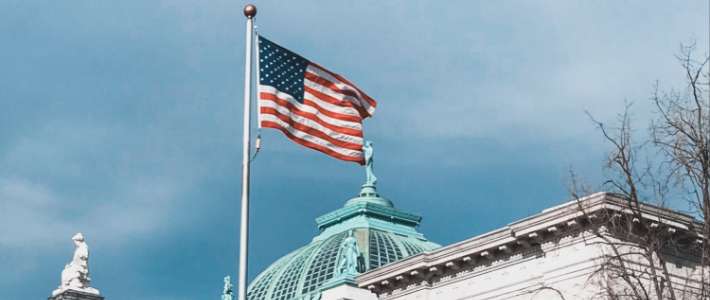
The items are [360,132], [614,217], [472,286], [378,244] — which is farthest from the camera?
[378,244]

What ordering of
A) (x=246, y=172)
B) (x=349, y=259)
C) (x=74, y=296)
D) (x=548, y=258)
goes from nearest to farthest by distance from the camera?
(x=246, y=172) → (x=548, y=258) → (x=74, y=296) → (x=349, y=259)

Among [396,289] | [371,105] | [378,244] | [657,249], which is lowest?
[657,249]

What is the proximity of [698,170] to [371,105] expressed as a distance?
741 centimetres

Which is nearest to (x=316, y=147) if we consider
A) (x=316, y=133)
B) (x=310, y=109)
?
(x=316, y=133)

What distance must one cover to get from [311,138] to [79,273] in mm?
16855

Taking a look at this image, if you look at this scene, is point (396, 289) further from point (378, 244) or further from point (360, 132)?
point (360, 132)

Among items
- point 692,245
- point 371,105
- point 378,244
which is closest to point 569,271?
point 692,245

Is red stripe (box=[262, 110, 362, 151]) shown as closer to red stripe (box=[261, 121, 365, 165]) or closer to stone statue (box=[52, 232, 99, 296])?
→ red stripe (box=[261, 121, 365, 165])

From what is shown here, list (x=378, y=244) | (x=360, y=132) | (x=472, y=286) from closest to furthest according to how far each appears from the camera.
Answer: (x=360, y=132), (x=472, y=286), (x=378, y=244)

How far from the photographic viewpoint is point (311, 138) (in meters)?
29.5

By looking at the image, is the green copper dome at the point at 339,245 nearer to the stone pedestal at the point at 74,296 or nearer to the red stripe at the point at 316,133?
the stone pedestal at the point at 74,296

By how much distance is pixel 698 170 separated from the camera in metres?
31.0

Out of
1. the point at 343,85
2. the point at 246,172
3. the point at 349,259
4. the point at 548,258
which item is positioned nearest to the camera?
the point at 246,172

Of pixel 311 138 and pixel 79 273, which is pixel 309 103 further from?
pixel 79 273
